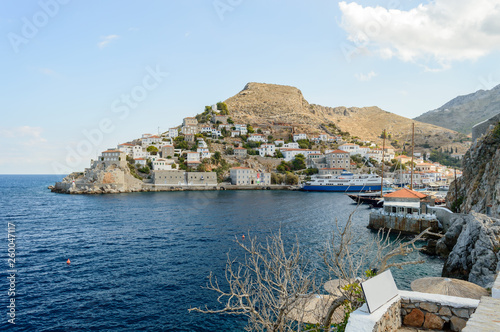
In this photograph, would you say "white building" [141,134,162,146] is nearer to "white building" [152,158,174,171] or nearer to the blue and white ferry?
"white building" [152,158,174,171]

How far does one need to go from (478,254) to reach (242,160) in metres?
75.3

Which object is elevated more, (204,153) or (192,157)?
(204,153)

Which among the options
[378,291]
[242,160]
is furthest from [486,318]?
[242,160]

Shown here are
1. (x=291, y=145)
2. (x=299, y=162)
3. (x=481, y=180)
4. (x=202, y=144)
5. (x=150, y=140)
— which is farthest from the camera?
(x=291, y=145)

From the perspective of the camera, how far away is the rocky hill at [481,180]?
18156 mm

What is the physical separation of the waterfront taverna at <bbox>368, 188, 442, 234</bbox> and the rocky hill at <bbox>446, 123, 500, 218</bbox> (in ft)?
8.09

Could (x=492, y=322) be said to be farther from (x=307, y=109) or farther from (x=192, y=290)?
(x=307, y=109)

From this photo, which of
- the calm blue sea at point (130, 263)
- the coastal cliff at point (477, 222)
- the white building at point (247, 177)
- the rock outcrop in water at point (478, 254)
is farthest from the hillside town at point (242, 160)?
the rock outcrop in water at point (478, 254)

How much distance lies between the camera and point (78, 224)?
1211 inches

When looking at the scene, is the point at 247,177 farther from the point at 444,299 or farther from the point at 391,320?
the point at 391,320

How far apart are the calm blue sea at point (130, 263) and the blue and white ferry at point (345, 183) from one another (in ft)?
112

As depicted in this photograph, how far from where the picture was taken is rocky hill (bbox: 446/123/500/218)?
1816 centimetres

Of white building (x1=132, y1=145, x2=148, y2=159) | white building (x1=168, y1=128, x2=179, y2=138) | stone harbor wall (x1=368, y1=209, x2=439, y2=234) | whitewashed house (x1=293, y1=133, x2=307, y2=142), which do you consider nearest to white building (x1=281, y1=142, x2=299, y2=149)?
whitewashed house (x1=293, y1=133, x2=307, y2=142)

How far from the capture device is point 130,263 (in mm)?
18625
